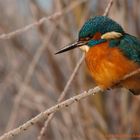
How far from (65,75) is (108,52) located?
112 cm

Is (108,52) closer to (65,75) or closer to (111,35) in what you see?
(111,35)

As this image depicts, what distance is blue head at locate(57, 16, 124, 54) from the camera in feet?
5.94

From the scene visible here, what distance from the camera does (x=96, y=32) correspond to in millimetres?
1826

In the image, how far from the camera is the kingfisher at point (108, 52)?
177 cm

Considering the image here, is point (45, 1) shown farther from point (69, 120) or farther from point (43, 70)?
point (69, 120)

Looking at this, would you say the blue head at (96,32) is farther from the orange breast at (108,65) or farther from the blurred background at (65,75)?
the blurred background at (65,75)

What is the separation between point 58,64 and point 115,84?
1.09 metres

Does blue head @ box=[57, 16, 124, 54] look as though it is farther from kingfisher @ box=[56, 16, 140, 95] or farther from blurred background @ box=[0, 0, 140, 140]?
blurred background @ box=[0, 0, 140, 140]

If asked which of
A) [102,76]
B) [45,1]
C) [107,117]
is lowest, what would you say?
[107,117]

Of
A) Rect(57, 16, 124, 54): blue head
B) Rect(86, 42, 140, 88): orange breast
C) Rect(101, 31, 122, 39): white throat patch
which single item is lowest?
Rect(86, 42, 140, 88): orange breast

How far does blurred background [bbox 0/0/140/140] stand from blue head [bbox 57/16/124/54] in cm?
71

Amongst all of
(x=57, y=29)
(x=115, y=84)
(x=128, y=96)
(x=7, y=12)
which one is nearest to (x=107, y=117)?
(x=128, y=96)

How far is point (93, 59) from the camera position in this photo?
181 centimetres

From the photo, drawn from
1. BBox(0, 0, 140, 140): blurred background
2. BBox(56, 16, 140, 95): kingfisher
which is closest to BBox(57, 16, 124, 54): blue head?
BBox(56, 16, 140, 95): kingfisher
